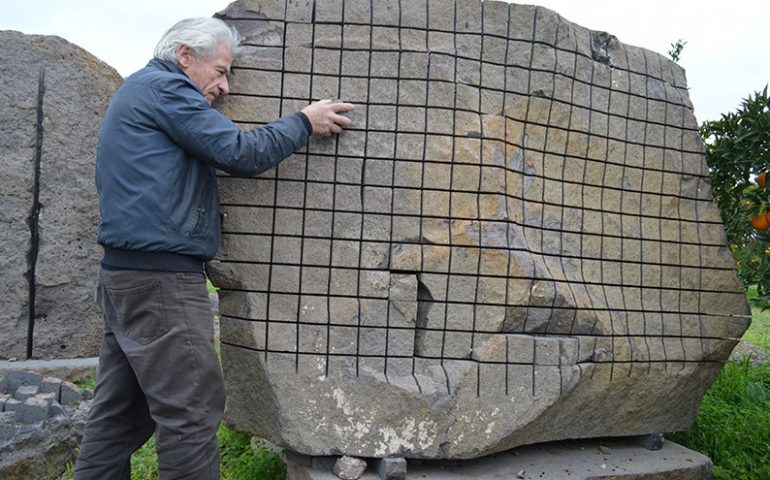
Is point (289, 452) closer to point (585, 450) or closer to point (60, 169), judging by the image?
point (585, 450)

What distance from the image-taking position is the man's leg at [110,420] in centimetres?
296

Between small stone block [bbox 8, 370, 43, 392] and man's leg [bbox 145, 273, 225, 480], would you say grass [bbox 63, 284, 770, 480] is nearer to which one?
small stone block [bbox 8, 370, 43, 392]

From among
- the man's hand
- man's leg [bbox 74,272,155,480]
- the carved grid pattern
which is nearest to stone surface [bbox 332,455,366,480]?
the carved grid pattern

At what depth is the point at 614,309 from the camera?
11.4ft

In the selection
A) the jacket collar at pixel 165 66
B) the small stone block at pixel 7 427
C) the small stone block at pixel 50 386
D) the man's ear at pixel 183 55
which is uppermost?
the man's ear at pixel 183 55

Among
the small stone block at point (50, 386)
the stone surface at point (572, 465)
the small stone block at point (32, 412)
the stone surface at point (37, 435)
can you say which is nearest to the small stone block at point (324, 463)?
the stone surface at point (572, 465)

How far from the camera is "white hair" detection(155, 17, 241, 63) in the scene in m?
2.91

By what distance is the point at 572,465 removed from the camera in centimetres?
345

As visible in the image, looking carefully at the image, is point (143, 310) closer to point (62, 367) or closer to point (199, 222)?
point (199, 222)

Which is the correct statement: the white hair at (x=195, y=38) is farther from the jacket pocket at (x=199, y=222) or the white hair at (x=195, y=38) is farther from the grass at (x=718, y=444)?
the grass at (x=718, y=444)

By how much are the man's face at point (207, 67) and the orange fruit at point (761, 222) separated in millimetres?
2558

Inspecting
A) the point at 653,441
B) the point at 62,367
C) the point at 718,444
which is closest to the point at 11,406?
the point at 62,367

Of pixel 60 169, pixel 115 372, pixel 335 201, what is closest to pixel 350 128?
pixel 335 201

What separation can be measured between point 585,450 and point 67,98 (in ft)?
12.7
